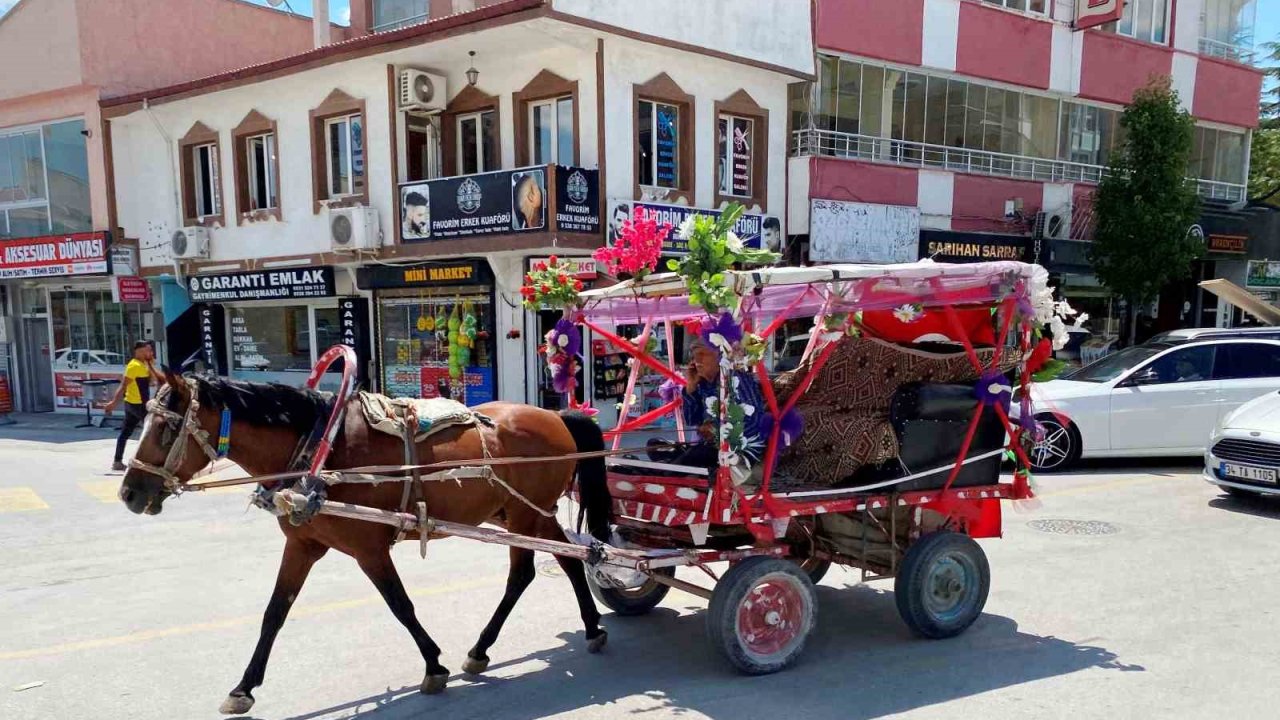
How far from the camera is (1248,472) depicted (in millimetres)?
8281

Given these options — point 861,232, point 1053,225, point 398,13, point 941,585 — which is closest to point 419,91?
point 398,13

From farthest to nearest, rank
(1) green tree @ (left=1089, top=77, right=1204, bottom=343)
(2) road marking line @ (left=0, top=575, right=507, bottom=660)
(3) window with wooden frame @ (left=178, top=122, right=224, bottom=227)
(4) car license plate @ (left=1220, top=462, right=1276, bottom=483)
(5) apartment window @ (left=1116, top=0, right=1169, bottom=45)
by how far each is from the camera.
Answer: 1. (5) apartment window @ (left=1116, top=0, right=1169, bottom=45)
2. (3) window with wooden frame @ (left=178, top=122, right=224, bottom=227)
3. (1) green tree @ (left=1089, top=77, right=1204, bottom=343)
4. (4) car license plate @ (left=1220, top=462, right=1276, bottom=483)
5. (2) road marking line @ (left=0, top=575, right=507, bottom=660)

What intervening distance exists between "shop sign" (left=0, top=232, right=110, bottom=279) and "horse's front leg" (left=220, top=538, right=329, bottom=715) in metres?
16.5

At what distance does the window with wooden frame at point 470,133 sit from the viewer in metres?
14.4

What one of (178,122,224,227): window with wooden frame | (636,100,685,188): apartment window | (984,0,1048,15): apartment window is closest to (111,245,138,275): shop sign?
(178,122,224,227): window with wooden frame

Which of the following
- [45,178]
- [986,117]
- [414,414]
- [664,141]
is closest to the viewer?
[414,414]

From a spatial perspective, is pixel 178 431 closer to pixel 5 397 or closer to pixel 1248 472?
pixel 1248 472

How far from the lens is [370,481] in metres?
4.27

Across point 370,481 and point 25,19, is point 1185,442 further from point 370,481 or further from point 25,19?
point 25,19

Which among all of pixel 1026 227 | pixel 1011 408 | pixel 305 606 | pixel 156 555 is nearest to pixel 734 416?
pixel 1011 408

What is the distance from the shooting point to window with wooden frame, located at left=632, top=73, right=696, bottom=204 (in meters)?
13.5

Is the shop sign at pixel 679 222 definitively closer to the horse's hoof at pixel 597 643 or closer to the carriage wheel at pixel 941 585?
the carriage wheel at pixel 941 585

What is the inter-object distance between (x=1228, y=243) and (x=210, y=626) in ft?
74.5

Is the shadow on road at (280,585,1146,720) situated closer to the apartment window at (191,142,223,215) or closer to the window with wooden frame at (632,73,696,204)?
the window with wooden frame at (632,73,696,204)
